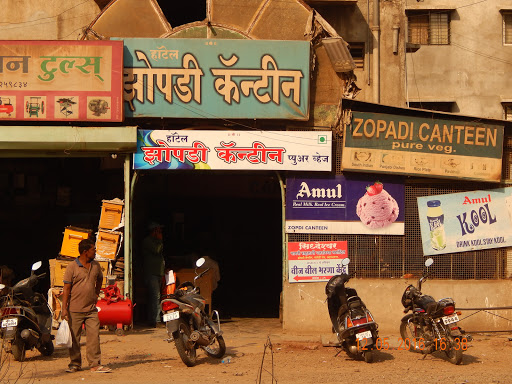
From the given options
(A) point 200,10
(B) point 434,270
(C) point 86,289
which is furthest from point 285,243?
(A) point 200,10

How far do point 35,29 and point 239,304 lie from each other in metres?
9.17

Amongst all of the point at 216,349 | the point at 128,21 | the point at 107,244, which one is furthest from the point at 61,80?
the point at 216,349

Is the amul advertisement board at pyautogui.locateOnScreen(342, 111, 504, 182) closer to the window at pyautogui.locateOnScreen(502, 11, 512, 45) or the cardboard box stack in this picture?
the cardboard box stack

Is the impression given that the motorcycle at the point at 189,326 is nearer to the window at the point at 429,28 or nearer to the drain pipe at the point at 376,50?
the drain pipe at the point at 376,50

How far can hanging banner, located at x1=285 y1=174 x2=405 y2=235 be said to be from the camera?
12875 millimetres

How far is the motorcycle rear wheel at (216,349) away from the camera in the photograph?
10086 millimetres

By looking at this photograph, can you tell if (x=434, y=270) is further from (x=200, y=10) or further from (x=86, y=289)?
(x=200, y=10)

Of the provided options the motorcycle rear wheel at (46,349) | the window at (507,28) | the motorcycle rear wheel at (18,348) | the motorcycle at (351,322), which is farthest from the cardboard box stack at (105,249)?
the window at (507,28)

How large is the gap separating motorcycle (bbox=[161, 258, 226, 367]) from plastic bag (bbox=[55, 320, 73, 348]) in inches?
48.9

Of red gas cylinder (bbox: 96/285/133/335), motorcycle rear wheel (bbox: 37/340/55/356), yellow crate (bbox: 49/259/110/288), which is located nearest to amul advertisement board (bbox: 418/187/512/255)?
red gas cylinder (bbox: 96/285/133/335)

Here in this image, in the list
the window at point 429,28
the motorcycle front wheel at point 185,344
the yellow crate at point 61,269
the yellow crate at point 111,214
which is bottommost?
the motorcycle front wheel at point 185,344

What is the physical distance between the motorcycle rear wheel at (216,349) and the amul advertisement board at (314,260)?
114 inches

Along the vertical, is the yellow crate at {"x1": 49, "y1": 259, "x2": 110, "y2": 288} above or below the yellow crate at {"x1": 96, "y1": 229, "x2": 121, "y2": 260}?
below

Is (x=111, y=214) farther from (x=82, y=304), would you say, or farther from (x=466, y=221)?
(x=466, y=221)
